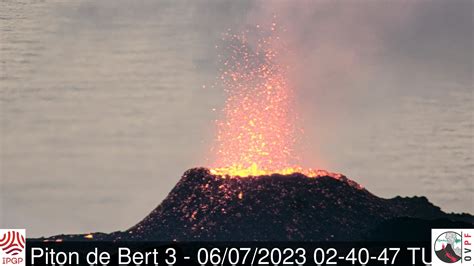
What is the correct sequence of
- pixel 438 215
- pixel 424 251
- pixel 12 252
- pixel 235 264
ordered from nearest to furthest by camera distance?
pixel 12 252
pixel 235 264
pixel 424 251
pixel 438 215

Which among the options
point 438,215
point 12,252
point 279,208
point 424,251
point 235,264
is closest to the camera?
point 12,252

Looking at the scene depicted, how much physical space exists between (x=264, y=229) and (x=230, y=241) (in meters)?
1.87

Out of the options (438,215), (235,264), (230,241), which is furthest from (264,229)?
(438,215)

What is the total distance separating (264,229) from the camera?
52531 mm

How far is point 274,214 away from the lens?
53.7 meters

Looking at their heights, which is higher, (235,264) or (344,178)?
(344,178)

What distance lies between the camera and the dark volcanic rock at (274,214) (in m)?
52.6

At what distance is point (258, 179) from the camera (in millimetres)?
55594

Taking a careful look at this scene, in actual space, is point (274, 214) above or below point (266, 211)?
below

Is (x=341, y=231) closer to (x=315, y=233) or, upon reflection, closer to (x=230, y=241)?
(x=315, y=233)

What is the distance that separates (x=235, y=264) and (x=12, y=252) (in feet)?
30.9

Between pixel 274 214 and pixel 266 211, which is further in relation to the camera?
pixel 266 211

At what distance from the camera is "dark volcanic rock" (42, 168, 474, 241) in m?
52.6

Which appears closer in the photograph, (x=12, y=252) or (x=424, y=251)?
(x=12, y=252)
